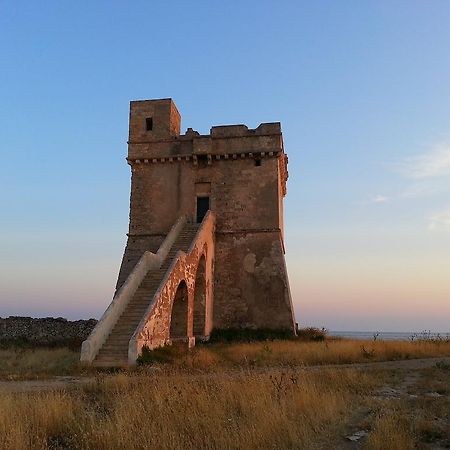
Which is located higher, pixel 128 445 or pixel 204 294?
pixel 204 294

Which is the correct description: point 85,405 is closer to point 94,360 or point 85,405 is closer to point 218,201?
point 94,360

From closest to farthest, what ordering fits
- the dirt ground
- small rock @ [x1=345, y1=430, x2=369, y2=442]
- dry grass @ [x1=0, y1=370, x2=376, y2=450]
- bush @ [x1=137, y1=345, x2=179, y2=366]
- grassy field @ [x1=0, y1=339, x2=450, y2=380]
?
1. dry grass @ [x1=0, y1=370, x2=376, y2=450]
2. small rock @ [x1=345, y1=430, x2=369, y2=442]
3. the dirt ground
4. grassy field @ [x1=0, y1=339, x2=450, y2=380]
5. bush @ [x1=137, y1=345, x2=179, y2=366]

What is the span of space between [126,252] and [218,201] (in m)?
5.03

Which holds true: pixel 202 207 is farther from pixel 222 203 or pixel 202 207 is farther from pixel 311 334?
pixel 311 334

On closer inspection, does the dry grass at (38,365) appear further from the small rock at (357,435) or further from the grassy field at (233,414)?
the small rock at (357,435)

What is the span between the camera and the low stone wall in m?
21.7

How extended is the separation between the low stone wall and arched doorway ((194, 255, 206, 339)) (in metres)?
5.27

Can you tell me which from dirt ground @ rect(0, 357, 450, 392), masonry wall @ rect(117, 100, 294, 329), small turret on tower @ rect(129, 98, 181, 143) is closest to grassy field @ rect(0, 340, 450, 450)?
dirt ground @ rect(0, 357, 450, 392)

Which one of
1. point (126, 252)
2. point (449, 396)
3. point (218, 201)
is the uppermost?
point (218, 201)

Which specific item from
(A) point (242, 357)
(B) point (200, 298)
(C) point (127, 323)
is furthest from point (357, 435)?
(B) point (200, 298)

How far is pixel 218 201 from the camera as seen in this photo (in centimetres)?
2234

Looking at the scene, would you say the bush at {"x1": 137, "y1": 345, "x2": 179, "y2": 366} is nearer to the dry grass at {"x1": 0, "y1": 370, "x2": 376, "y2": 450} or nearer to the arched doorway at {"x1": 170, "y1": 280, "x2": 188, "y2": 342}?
the arched doorway at {"x1": 170, "y1": 280, "x2": 188, "y2": 342}

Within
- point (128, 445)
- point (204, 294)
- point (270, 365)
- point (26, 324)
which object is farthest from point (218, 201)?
point (128, 445)

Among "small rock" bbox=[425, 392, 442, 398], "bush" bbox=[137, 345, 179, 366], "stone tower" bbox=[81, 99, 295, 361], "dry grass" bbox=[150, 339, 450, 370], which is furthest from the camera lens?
"stone tower" bbox=[81, 99, 295, 361]
